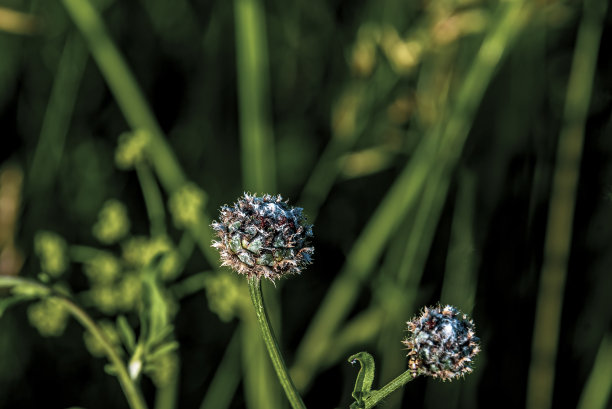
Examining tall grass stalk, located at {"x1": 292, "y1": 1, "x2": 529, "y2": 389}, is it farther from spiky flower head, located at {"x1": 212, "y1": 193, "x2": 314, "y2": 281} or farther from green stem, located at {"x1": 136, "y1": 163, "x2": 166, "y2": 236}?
spiky flower head, located at {"x1": 212, "y1": 193, "x2": 314, "y2": 281}

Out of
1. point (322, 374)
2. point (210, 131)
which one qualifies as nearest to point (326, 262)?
point (322, 374)

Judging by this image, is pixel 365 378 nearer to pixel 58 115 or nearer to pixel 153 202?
pixel 153 202

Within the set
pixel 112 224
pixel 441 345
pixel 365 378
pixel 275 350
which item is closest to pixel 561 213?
pixel 441 345

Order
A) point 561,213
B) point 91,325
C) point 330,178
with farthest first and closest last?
point 330,178, point 561,213, point 91,325

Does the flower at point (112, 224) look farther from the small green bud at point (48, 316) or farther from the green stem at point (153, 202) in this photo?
the small green bud at point (48, 316)

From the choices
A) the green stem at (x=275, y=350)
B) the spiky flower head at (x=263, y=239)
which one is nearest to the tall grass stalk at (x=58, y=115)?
the spiky flower head at (x=263, y=239)
